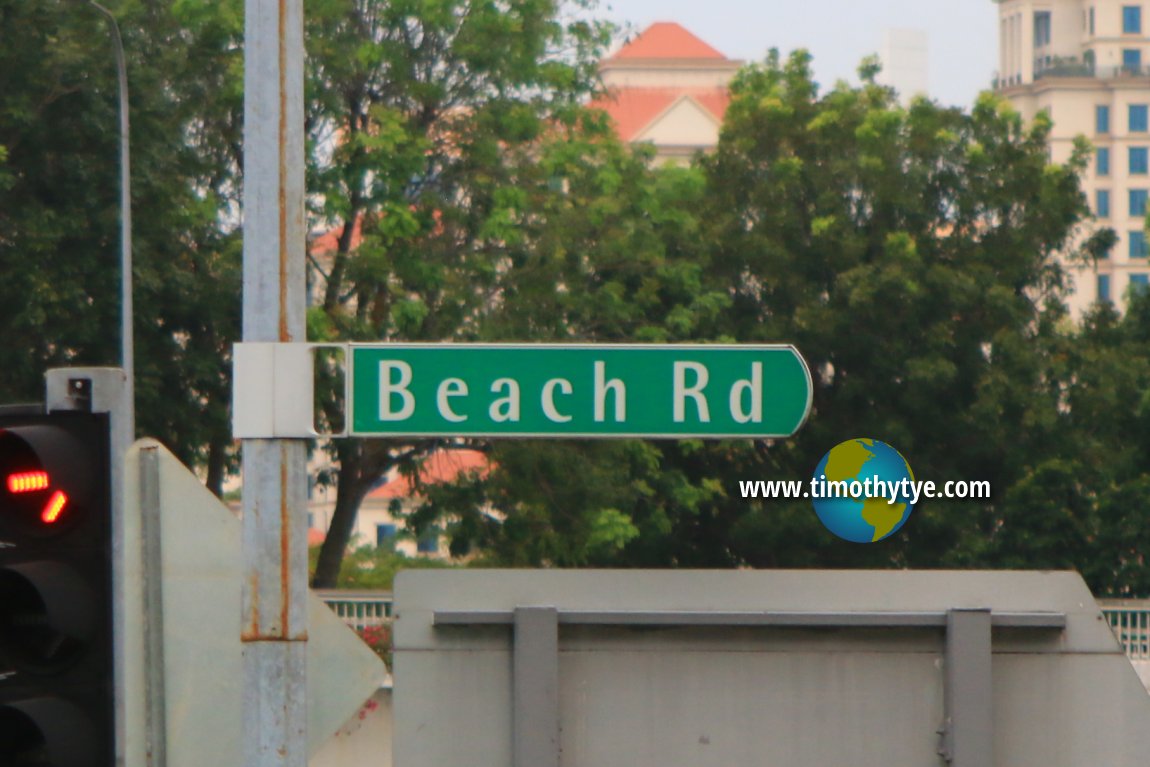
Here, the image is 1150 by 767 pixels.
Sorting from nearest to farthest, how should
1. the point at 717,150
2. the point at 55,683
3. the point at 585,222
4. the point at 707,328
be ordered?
the point at 55,683 → the point at 585,222 → the point at 707,328 → the point at 717,150

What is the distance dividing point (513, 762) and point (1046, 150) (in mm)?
40504

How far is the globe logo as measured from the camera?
3847 cm

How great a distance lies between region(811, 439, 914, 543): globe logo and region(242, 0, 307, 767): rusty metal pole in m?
34.9

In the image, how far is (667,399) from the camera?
368cm

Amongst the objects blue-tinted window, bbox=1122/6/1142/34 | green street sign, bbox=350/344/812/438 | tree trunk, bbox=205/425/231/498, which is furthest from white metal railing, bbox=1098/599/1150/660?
blue-tinted window, bbox=1122/6/1142/34

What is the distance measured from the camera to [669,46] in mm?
117500

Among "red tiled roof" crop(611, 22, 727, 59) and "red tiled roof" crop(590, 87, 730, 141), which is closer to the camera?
"red tiled roof" crop(590, 87, 730, 141)

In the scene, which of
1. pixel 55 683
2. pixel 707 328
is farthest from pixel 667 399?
pixel 707 328

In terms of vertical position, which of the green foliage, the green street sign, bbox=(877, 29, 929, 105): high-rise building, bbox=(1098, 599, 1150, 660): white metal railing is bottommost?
the green foliage

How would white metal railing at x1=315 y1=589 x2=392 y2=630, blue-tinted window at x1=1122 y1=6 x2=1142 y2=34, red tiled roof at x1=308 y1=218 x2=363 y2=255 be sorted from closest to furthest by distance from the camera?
white metal railing at x1=315 y1=589 x2=392 y2=630
red tiled roof at x1=308 y1=218 x2=363 y2=255
blue-tinted window at x1=1122 y1=6 x2=1142 y2=34

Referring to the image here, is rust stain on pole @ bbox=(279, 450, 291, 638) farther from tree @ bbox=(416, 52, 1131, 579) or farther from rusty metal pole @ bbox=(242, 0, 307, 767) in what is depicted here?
tree @ bbox=(416, 52, 1131, 579)

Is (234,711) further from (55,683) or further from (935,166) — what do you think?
(935,166)

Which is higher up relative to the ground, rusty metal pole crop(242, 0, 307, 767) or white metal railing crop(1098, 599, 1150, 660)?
rusty metal pole crop(242, 0, 307, 767)

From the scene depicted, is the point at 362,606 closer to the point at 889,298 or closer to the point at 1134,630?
the point at 1134,630
